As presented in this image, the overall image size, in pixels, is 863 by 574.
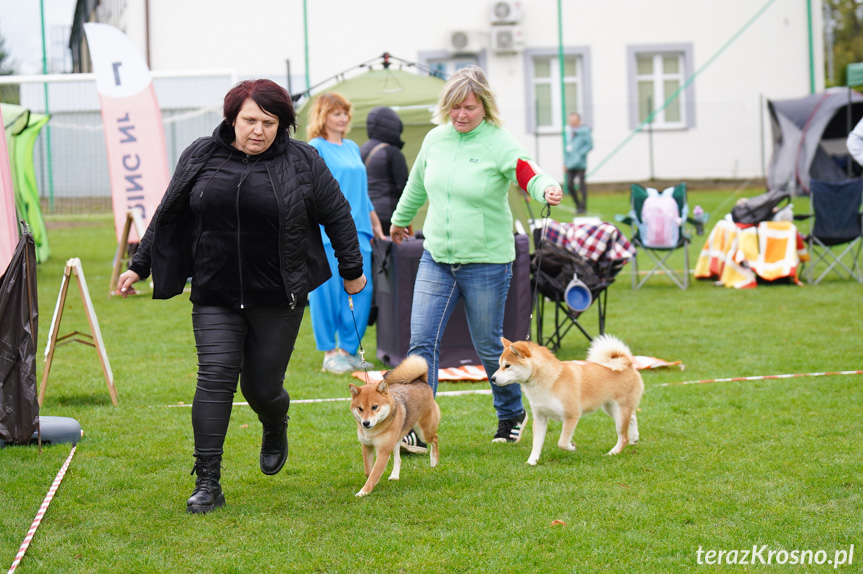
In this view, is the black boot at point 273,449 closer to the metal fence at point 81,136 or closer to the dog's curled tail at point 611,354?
the dog's curled tail at point 611,354

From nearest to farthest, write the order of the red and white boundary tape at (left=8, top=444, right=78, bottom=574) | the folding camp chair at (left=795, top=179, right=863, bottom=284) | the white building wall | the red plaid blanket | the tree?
1. the red and white boundary tape at (left=8, top=444, right=78, bottom=574)
2. the red plaid blanket
3. the folding camp chair at (left=795, top=179, right=863, bottom=284)
4. the white building wall
5. the tree

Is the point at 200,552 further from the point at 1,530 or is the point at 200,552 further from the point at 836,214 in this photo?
the point at 836,214

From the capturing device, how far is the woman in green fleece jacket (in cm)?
446

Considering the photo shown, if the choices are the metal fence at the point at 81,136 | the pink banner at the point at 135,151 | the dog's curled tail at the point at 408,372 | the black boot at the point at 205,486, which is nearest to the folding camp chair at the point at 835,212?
the pink banner at the point at 135,151

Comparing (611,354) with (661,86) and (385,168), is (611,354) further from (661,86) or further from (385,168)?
(661,86)

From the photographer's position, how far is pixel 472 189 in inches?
176

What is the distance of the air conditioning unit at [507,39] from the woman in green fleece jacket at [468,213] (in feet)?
55.4

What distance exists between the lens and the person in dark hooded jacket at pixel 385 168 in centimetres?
763

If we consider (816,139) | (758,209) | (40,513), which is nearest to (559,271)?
(40,513)

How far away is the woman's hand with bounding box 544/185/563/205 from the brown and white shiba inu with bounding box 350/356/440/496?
3.18 feet

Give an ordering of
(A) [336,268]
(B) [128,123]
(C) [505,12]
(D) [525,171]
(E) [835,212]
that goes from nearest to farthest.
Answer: (D) [525,171]
(A) [336,268]
(B) [128,123]
(E) [835,212]
(C) [505,12]

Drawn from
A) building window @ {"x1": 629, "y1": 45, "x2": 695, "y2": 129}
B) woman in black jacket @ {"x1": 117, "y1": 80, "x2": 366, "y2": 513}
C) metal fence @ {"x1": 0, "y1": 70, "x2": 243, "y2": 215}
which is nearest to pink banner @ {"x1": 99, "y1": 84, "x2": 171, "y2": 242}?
metal fence @ {"x1": 0, "y1": 70, "x2": 243, "y2": 215}

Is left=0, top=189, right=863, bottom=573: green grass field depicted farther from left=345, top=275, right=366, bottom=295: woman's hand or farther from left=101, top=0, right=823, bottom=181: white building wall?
left=101, top=0, right=823, bottom=181: white building wall

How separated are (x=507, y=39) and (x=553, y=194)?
17583mm
